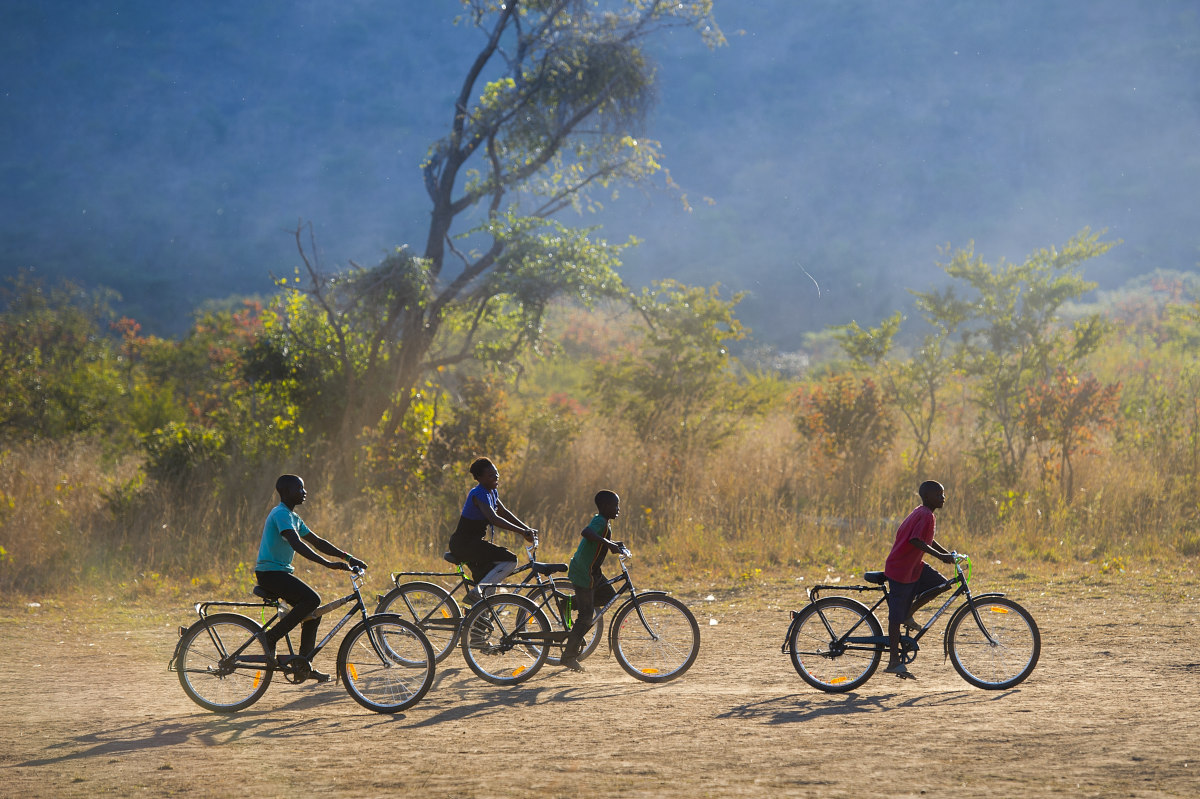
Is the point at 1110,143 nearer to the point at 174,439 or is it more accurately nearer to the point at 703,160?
the point at 703,160

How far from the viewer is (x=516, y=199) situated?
22.7 metres

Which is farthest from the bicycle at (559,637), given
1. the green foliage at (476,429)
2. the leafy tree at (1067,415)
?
the leafy tree at (1067,415)

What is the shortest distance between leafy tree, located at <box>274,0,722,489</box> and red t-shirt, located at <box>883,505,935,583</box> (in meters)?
12.5

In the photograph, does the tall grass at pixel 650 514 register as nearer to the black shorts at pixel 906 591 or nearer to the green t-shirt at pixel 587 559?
the green t-shirt at pixel 587 559

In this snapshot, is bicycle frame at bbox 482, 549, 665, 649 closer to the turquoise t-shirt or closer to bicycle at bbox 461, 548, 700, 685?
bicycle at bbox 461, 548, 700, 685

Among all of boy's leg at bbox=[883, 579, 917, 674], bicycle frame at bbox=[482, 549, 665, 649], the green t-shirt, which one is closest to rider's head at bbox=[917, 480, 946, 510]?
boy's leg at bbox=[883, 579, 917, 674]

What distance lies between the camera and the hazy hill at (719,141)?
92188 mm

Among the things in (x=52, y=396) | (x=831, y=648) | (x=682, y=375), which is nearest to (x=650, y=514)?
(x=682, y=375)

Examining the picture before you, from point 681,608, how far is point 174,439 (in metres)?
12.0

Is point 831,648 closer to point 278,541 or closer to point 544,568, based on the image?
point 544,568

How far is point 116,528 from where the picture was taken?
1498 cm

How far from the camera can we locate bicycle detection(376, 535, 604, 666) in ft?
26.5

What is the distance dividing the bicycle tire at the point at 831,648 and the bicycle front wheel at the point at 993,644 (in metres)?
0.63

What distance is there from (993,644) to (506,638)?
3.66 m
